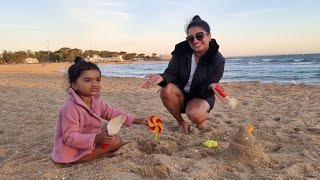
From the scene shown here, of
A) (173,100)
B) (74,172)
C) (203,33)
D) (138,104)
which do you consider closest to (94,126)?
(74,172)

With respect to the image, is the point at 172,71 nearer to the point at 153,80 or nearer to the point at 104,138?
the point at 153,80

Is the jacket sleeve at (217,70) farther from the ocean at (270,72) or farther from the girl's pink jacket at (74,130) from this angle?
the ocean at (270,72)

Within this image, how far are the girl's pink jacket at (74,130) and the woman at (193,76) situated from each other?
1066mm

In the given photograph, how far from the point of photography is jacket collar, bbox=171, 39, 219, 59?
4105 mm

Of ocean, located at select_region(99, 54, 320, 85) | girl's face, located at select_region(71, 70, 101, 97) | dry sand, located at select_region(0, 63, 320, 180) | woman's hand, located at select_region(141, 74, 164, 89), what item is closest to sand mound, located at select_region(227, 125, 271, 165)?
dry sand, located at select_region(0, 63, 320, 180)

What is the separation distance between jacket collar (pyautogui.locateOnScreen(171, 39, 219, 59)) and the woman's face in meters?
0.08

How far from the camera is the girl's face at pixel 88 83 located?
2982 millimetres

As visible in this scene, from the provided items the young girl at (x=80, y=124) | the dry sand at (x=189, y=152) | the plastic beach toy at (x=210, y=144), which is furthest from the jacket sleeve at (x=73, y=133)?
the plastic beach toy at (x=210, y=144)

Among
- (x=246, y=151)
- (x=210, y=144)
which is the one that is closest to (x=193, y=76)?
(x=210, y=144)

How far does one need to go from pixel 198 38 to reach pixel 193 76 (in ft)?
1.59

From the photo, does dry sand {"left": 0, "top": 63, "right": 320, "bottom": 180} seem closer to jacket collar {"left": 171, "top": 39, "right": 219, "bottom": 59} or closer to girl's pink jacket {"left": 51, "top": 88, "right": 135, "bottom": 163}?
girl's pink jacket {"left": 51, "top": 88, "right": 135, "bottom": 163}

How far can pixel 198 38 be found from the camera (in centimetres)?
396

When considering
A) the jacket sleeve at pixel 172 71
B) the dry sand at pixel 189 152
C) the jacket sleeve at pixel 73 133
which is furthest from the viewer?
the jacket sleeve at pixel 172 71

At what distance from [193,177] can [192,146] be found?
0.88 metres
